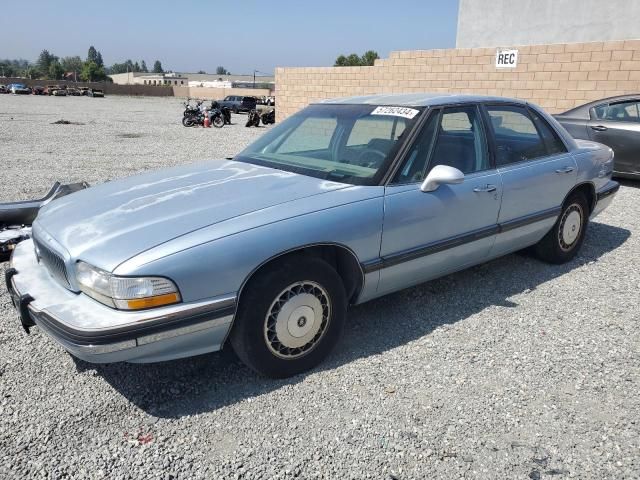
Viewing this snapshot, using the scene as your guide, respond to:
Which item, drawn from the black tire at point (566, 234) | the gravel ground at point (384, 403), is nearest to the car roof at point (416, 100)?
the black tire at point (566, 234)

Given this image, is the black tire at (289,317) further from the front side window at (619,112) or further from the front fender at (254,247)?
the front side window at (619,112)

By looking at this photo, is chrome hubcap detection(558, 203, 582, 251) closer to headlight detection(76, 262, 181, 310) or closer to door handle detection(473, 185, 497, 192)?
door handle detection(473, 185, 497, 192)

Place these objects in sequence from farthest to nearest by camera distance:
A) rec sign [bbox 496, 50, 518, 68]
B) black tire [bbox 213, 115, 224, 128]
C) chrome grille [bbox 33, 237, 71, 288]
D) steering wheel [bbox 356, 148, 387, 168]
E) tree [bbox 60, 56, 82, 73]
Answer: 1. tree [bbox 60, 56, 82, 73]
2. black tire [bbox 213, 115, 224, 128]
3. rec sign [bbox 496, 50, 518, 68]
4. steering wheel [bbox 356, 148, 387, 168]
5. chrome grille [bbox 33, 237, 71, 288]

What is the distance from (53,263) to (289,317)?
51.9 inches

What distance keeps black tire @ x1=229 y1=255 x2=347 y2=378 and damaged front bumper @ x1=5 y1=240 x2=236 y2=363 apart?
0.14m

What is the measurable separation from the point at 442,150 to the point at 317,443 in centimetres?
213

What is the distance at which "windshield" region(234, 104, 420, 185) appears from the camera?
11.1 ft

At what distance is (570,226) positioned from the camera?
478 cm

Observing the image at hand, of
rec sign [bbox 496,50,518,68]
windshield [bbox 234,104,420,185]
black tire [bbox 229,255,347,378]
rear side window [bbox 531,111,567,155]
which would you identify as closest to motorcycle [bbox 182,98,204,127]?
rec sign [bbox 496,50,518,68]

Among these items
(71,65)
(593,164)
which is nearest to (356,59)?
(593,164)

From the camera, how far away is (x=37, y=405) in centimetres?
275

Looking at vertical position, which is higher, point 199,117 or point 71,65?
point 71,65

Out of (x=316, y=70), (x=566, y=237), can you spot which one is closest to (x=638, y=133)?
(x=566, y=237)

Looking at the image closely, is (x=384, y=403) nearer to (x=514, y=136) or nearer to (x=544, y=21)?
(x=514, y=136)
